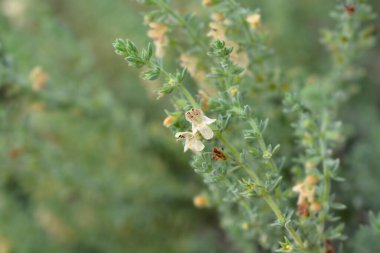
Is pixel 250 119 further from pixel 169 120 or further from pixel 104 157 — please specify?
pixel 104 157

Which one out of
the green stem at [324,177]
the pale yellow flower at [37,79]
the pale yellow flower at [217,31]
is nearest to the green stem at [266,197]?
the green stem at [324,177]

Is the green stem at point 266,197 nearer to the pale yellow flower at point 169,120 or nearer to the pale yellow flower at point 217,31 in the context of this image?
the pale yellow flower at point 169,120

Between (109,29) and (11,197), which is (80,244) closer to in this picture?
(11,197)

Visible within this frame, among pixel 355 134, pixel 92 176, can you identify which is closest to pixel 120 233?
pixel 92 176

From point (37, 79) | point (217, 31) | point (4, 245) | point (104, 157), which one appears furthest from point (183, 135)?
point (4, 245)

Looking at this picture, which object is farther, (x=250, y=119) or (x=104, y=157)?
(x=104, y=157)

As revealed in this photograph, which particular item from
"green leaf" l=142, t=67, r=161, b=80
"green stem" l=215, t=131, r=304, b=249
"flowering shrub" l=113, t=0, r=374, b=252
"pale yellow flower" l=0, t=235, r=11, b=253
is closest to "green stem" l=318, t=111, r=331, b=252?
"flowering shrub" l=113, t=0, r=374, b=252
